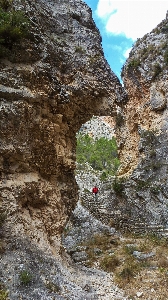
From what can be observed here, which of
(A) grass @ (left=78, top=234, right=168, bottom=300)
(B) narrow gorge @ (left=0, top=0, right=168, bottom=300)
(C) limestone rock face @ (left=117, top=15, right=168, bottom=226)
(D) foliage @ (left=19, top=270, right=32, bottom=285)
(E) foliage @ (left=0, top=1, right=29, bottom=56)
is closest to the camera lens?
(D) foliage @ (left=19, top=270, right=32, bottom=285)

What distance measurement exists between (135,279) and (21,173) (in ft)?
17.9

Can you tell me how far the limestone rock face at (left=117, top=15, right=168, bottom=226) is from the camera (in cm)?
2333

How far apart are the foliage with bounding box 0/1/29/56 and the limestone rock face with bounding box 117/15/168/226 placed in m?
16.0

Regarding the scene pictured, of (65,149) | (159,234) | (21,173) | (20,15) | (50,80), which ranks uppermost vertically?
(20,15)

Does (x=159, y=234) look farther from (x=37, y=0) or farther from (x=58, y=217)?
(x=37, y=0)

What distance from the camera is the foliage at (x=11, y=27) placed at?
384 inches

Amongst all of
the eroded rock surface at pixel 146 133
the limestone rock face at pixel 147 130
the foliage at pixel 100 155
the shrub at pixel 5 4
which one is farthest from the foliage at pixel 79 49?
the foliage at pixel 100 155

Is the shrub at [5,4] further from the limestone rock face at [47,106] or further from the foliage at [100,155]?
the foliage at [100,155]

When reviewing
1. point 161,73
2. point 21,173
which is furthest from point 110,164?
point 21,173

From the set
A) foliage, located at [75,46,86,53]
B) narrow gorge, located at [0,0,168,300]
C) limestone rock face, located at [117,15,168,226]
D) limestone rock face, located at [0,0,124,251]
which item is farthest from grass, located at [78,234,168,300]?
foliage, located at [75,46,86,53]

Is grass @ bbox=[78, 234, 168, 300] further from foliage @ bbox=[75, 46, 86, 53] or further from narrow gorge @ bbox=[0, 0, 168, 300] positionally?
foliage @ bbox=[75, 46, 86, 53]

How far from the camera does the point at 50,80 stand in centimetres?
1114

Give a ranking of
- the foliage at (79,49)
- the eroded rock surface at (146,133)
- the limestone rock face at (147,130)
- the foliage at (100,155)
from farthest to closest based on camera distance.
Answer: the foliage at (100,155)
the limestone rock face at (147,130)
the eroded rock surface at (146,133)
the foliage at (79,49)

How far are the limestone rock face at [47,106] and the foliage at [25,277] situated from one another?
4.08 ft
